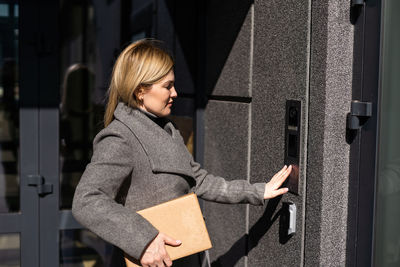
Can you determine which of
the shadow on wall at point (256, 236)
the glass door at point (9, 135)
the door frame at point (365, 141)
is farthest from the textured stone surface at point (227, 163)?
the glass door at point (9, 135)

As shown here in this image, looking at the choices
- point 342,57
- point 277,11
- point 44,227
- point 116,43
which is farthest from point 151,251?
point 116,43

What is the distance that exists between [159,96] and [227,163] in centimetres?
123

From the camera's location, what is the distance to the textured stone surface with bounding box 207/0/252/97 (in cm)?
319

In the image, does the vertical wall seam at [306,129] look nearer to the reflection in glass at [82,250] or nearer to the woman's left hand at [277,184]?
the woman's left hand at [277,184]

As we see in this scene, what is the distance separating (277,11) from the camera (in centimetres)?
276

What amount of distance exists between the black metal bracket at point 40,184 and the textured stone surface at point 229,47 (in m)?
1.27

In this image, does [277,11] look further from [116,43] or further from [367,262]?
[116,43]

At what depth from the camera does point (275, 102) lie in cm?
279

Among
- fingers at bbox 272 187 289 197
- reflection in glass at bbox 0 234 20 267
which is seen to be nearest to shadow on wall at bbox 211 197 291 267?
fingers at bbox 272 187 289 197

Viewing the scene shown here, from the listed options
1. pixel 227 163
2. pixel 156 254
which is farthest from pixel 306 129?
pixel 227 163

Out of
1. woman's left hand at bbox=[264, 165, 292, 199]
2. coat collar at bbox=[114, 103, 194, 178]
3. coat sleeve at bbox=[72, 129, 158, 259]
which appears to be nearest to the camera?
coat sleeve at bbox=[72, 129, 158, 259]

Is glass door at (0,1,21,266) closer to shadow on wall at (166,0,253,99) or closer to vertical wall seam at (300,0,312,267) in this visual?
shadow on wall at (166,0,253,99)

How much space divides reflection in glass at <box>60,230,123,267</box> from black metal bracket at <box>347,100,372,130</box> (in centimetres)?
208

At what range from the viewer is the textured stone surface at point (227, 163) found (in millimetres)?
3264
